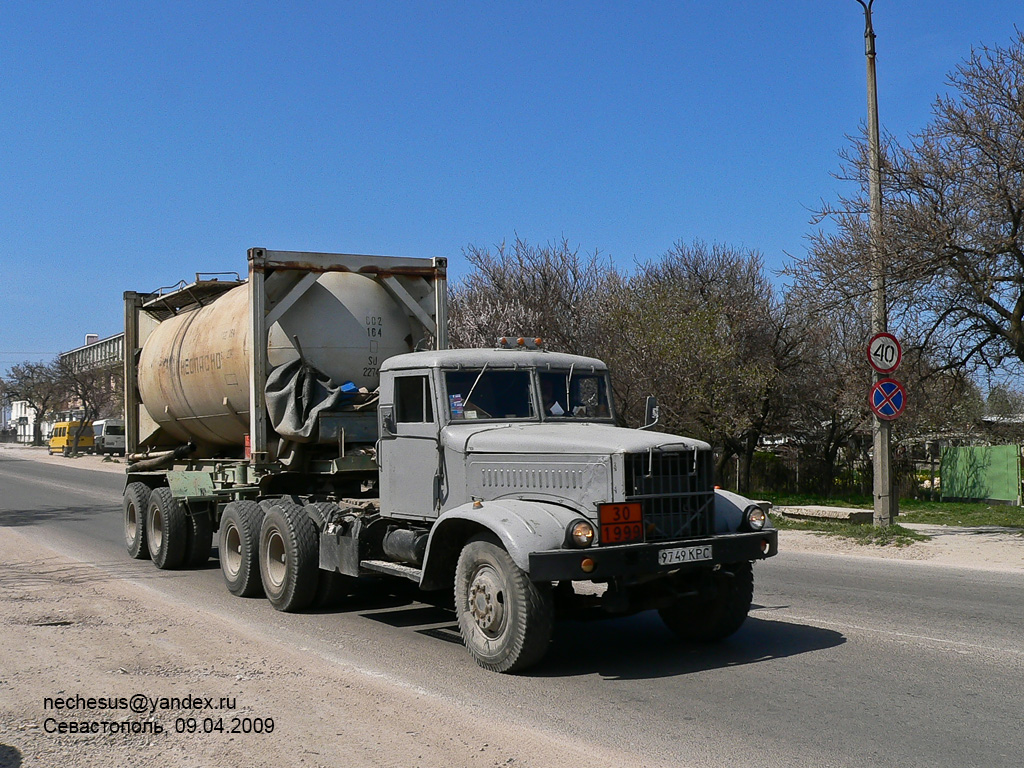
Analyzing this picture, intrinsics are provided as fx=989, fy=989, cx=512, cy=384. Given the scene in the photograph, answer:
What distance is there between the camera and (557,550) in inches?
273

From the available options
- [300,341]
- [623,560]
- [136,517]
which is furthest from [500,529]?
[136,517]

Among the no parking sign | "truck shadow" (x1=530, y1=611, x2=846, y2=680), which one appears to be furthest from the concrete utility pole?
"truck shadow" (x1=530, y1=611, x2=846, y2=680)

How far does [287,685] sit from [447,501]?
2204 mm

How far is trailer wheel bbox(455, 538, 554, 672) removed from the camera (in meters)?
7.08

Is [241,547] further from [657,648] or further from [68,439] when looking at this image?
[68,439]

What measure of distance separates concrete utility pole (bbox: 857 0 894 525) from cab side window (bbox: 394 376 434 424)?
30.9 feet

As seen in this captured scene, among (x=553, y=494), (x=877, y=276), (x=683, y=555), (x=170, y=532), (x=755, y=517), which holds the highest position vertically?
(x=877, y=276)

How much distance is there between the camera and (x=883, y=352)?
50.0ft

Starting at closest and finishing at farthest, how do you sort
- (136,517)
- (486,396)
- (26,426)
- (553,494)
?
(553,494) < (486,396) < (136,517) < (26,426)

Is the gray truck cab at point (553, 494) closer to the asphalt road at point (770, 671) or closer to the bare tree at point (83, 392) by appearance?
the asphalt road at point (770, 671)

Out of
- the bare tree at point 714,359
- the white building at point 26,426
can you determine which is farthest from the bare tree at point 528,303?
the white building at point 26,426

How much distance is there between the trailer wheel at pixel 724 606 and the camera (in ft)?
26.5

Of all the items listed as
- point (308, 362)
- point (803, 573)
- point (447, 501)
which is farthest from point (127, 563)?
point (803, 573)

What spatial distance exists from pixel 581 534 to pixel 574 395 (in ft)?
7.58
